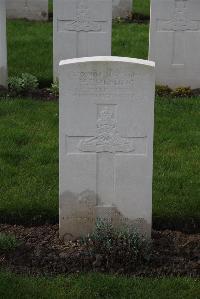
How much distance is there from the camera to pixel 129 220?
537 cm

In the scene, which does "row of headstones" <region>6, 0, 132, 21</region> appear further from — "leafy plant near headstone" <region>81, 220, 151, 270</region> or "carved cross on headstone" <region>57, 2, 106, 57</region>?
"leafy plant near headstone" <region>81, 220, 151, 270</region>

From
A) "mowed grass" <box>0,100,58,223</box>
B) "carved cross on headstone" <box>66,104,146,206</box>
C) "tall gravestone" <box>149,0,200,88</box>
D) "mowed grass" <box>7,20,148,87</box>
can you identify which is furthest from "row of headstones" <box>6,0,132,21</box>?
"carved cross on headstone" <box>66,104,146,206</box>

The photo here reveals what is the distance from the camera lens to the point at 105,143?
5.22m

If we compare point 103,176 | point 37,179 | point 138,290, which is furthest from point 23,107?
point 138,290

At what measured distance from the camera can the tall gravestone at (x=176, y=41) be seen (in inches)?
383

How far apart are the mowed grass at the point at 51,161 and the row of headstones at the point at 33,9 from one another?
6.36 metres

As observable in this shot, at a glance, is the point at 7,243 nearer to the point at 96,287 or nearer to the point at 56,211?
the point at 56,211

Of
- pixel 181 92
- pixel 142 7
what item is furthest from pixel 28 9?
pixel 181 92

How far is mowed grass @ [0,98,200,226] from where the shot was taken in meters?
5.89

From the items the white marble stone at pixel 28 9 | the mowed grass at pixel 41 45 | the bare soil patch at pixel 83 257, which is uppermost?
the white marble stone at pixel 28 9

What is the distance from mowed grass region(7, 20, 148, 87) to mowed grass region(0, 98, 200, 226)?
5.94ft

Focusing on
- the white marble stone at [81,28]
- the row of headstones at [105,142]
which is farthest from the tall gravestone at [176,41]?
the row of headstones at [105,142]

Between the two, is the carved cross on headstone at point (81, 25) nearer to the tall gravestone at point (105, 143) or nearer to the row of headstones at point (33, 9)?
the tall gravestone at point (105, 143)

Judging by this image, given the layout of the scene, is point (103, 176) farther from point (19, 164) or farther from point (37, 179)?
point (19, 164)
